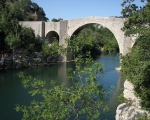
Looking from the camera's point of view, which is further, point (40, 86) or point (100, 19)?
point (100, 19)

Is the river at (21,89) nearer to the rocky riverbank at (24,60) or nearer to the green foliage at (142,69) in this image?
the green foliage at (142,69)

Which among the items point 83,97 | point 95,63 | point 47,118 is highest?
point 95,63

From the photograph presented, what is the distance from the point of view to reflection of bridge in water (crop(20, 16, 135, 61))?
23975mm

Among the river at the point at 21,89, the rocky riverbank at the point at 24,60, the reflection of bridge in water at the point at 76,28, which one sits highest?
the reflection of bridge in water at the point at 76,28

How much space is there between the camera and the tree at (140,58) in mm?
8359

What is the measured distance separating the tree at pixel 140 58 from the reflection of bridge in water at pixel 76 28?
468 inches

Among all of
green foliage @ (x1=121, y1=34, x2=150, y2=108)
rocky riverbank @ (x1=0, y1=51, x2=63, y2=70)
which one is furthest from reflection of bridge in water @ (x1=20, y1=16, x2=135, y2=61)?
green foliage @ (x1=121, y1=34, x2=150, y2=108)

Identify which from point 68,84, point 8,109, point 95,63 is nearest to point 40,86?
point 95,63

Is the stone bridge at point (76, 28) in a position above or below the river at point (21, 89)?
above

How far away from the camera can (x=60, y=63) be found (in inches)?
1136

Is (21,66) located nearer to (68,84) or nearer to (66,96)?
(68,84)

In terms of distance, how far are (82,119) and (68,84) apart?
680 cm

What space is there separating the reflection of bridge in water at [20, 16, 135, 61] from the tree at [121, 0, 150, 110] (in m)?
11.9

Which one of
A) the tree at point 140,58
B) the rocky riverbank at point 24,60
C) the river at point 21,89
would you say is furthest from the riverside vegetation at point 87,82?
the rocky riverbank at point 24,60
